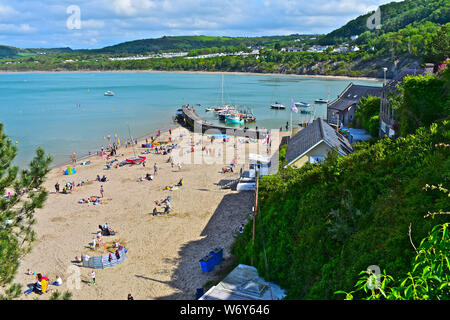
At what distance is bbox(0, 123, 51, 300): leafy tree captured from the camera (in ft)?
33.8

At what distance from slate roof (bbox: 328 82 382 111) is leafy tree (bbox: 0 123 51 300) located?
42598 millimetres

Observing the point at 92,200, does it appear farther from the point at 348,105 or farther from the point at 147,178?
the point at 348,105

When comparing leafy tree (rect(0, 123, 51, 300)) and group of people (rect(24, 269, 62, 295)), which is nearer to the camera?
leafy tree (rect(0, 123, 51, 300))

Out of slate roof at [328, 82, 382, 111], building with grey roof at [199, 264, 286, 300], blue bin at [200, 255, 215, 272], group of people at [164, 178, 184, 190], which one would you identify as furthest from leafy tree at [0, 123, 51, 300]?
slate roof at [328, 82, 382, 111]

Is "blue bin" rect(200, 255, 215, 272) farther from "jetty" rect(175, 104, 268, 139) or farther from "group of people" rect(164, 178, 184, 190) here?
"jetty" rect(175, 104, 268, 139)

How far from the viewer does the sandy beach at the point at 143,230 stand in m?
17.1

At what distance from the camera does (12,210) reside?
452 inches

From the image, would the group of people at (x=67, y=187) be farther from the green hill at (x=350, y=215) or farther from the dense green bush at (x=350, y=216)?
the dense green bush at (x=350, y=216)

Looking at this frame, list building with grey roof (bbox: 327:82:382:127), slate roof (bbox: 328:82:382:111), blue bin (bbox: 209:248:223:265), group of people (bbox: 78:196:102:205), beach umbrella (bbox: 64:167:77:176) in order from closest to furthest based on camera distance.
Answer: blue bin (bbox: 209:248:223:265) < group of people (bbox: 78:196:102:205) < beach umbrella (bbox: 64:167:77:176) < slate roof (bbox: 328:82:382:111) < building with grey roof (bbox: 327:82:382:127)
